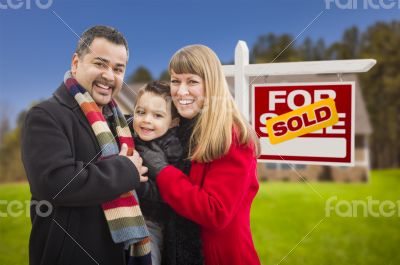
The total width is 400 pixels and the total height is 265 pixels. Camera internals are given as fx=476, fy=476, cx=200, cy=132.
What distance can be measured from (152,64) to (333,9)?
2.30 feet

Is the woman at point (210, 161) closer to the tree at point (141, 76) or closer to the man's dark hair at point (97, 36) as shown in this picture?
the tree at point (141, 76)

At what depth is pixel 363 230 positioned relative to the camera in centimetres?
196

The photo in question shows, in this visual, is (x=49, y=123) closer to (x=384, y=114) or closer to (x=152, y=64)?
(x=152, y=64)

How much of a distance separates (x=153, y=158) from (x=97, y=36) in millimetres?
482

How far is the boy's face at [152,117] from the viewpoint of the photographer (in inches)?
64.9

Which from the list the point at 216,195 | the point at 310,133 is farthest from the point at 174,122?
the point at 310,133

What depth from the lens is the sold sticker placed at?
1.77 metres

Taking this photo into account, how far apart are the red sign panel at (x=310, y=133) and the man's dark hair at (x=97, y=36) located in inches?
21.7

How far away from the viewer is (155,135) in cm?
166

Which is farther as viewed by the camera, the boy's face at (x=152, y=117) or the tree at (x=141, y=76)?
the tree at (x=141, y=76)

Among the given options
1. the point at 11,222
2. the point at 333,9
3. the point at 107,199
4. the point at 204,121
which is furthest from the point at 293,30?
the point at 11,222
